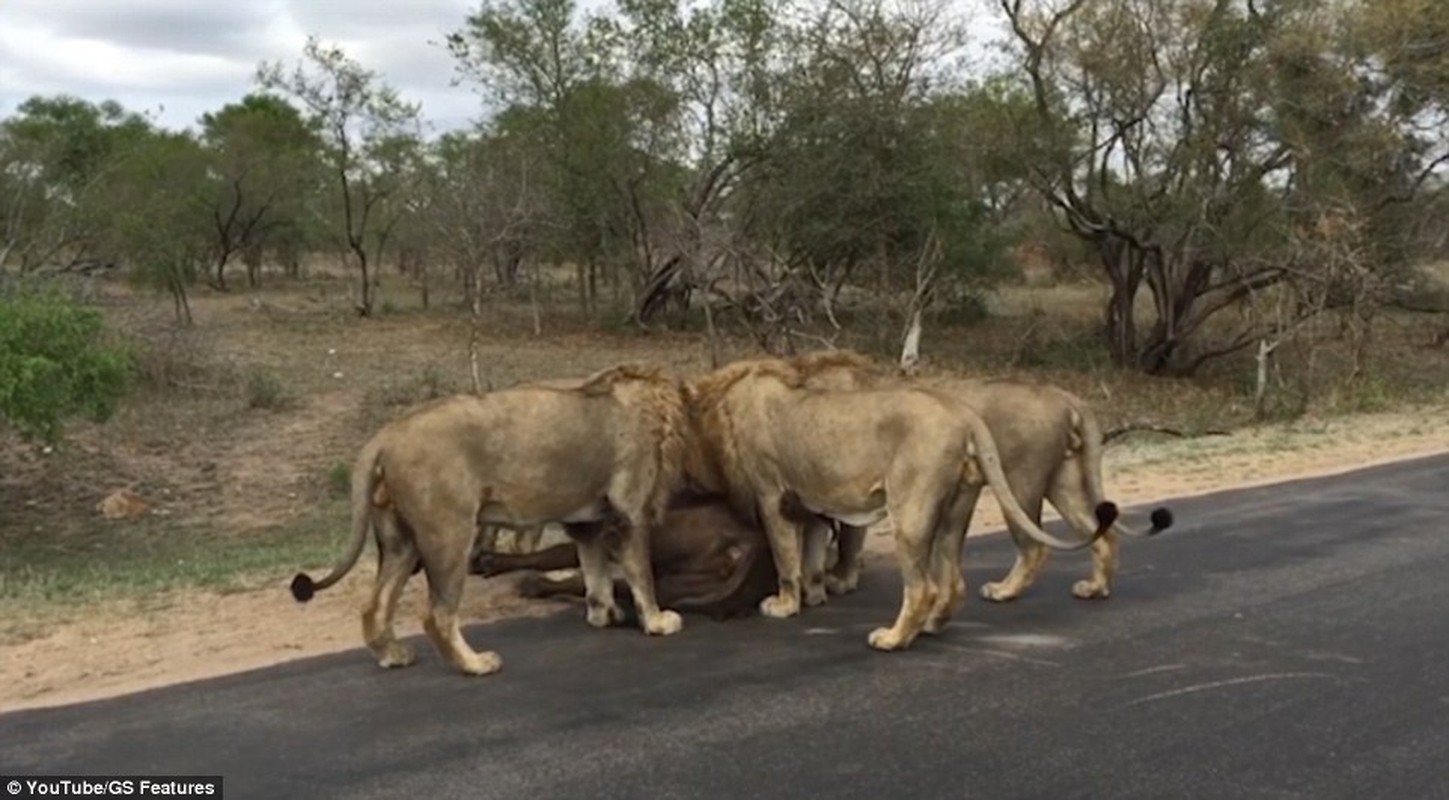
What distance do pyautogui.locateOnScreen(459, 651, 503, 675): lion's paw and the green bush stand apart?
9.52 meters

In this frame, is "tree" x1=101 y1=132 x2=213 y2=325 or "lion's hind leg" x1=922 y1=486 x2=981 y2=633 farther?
"tree" x1=101 y1=132 x2=213 y2=325

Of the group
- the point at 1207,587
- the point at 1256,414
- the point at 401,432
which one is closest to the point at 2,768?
the point at 401,432

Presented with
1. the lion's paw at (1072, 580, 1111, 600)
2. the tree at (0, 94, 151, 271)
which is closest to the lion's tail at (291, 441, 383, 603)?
the lion's paw at (1072, 580, 1111, 600)

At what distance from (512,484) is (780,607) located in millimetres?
1763

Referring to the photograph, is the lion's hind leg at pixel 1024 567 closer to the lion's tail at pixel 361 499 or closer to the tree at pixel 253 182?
the lion's tail at pixel 361 499

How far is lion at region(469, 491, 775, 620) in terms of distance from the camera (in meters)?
7.94

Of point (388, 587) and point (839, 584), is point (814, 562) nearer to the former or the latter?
point (839, 584)

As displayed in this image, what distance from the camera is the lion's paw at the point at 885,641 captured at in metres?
7.22

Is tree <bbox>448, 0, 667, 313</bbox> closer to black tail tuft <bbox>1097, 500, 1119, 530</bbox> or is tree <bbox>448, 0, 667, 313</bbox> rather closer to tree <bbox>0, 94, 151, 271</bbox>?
tree <bbox>0, 94, 151, 271</bbox>

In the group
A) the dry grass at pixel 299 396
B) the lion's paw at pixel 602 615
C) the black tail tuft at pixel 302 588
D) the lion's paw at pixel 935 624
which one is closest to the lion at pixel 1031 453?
the lion's paw at pixel 935 624

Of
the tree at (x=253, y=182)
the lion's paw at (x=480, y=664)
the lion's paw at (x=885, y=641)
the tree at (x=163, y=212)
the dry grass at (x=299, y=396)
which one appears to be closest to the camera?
the lion's paw at (x=480, y=664)

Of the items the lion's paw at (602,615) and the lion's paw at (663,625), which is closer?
the lion's paw at (663,625)

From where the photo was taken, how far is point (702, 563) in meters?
8.13

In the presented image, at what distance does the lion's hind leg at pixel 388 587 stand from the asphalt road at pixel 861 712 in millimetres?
120
